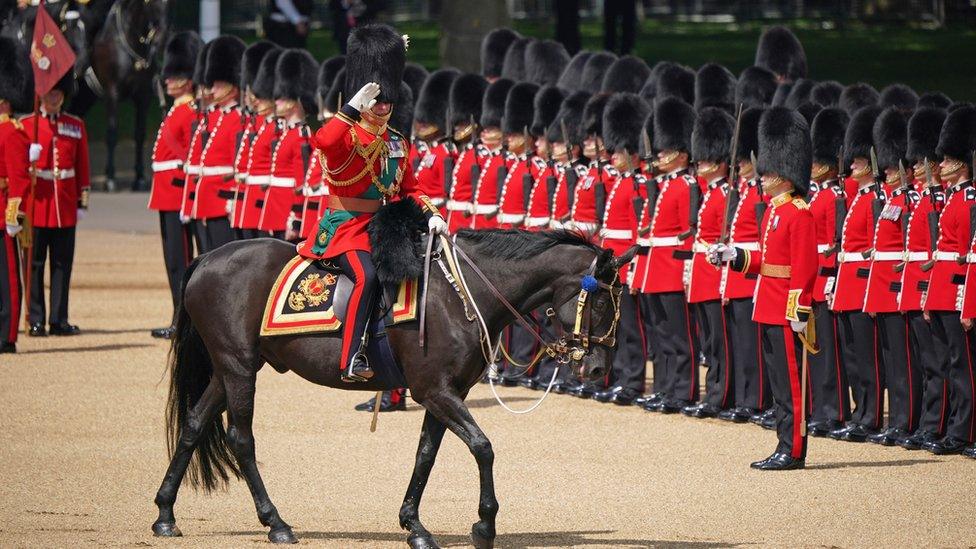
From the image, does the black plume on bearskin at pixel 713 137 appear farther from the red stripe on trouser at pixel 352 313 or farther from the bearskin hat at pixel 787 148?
the red stripe on trouser at pixel 352 313

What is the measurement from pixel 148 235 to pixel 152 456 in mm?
9109

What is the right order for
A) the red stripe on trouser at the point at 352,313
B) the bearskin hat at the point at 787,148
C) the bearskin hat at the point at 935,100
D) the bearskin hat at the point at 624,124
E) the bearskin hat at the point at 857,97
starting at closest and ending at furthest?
the red stripe on trouser at the point at 352,313 → the bearskin hat at the point at 787,148 → the bearskin hat at the point at 935,100 → the bearskin hat at the point at 624,124 → the bearskin hat at the point at 857,97

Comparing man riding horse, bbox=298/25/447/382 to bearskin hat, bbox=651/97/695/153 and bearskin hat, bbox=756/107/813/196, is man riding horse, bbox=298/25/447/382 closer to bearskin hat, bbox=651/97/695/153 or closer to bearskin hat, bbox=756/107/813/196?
bearskin hat, bbox=756/107/813/196

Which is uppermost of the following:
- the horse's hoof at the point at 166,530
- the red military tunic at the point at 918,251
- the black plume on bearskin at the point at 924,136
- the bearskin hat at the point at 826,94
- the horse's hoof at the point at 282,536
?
the black plume on bearskin at the point at 924,136

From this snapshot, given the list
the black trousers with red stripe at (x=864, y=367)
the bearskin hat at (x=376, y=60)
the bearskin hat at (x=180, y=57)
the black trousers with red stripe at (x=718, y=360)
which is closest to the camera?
the bearskin hat at (x=376, y=60)

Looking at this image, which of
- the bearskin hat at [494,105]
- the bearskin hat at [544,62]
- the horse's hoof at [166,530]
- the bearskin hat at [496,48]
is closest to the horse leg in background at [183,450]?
the horse's hoof at [166,530]

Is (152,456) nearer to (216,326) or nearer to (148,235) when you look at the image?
(216,326)

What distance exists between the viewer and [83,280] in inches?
608

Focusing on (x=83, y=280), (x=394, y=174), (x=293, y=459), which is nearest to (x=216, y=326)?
(x=394, y=174)

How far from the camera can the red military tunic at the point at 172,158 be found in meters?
12.9

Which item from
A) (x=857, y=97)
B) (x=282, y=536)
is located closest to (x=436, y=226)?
(x=282, y=536)

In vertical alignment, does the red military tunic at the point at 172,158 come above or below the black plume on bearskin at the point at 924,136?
below

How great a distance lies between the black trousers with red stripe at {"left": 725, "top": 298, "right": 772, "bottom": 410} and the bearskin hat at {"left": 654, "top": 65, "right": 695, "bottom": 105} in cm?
315

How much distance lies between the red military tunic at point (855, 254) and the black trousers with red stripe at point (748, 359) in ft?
1.69
